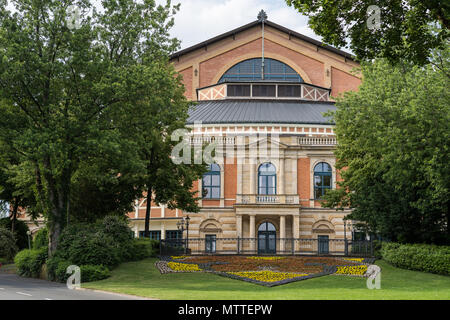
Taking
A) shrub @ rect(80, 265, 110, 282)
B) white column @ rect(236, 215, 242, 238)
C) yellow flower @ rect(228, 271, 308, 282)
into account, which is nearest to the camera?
yellow flower @ rect(228, 271, 308, 282)

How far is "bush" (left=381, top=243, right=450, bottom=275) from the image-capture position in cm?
2706

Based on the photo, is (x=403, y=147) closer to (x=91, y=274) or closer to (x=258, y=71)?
(x=91, y=274)

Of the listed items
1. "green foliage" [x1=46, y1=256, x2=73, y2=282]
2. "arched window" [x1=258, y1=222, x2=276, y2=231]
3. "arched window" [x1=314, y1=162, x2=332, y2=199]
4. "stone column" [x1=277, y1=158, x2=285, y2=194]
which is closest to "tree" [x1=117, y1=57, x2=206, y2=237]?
"green foliage" [x1=46, y1=256, x2=73, y2=282]

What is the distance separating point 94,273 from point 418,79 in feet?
63.7

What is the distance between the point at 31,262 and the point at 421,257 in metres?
20.9

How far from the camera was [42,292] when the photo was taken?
2072 centimetres

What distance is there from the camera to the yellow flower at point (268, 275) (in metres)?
23.9

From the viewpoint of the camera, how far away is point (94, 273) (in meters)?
24.9

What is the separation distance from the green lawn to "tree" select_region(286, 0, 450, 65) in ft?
29.0

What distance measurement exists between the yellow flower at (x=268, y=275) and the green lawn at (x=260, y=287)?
952 mm

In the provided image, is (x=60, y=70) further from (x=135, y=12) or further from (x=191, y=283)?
(x=191, y=283)

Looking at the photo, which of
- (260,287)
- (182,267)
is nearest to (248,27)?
(182,267)

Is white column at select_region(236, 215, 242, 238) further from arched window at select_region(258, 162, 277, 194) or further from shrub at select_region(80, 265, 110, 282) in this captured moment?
shrub at select_region(80, 265, 110, 282)

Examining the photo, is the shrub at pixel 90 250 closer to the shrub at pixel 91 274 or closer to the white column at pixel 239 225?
the shrub at pixel 91 274
